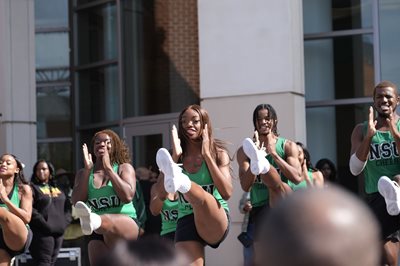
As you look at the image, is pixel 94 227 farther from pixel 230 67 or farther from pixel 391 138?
pixel 230 67

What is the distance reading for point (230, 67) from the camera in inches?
472

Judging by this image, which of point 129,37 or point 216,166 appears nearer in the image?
point 216,166

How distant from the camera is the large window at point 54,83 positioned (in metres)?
18.1

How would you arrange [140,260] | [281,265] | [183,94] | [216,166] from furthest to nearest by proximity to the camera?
[183,94] < [216,166] < [140,260] < [281,265]

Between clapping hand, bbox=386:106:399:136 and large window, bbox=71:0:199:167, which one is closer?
clapping hand, bbox=386:106:399:136

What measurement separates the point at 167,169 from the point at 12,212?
2.69 metres

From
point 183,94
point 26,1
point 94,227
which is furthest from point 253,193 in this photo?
point 26,1

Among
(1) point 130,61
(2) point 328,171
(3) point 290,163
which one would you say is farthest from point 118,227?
(1) point 130,61

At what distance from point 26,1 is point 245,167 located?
8.54 meters

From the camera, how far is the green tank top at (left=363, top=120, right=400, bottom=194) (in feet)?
24.1

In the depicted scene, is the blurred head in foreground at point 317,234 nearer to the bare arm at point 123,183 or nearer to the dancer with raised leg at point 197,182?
the dancer with raised leg at point 197,182

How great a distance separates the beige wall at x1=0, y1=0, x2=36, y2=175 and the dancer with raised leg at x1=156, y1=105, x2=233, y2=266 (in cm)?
766

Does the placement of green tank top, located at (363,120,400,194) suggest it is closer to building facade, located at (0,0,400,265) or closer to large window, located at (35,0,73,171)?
building facade, located at (0,0,400,265)

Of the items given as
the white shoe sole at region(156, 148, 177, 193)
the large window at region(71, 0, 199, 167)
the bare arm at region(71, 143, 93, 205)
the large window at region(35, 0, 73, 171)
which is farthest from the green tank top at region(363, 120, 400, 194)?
the large window at region(35, 0, 73, 171)
